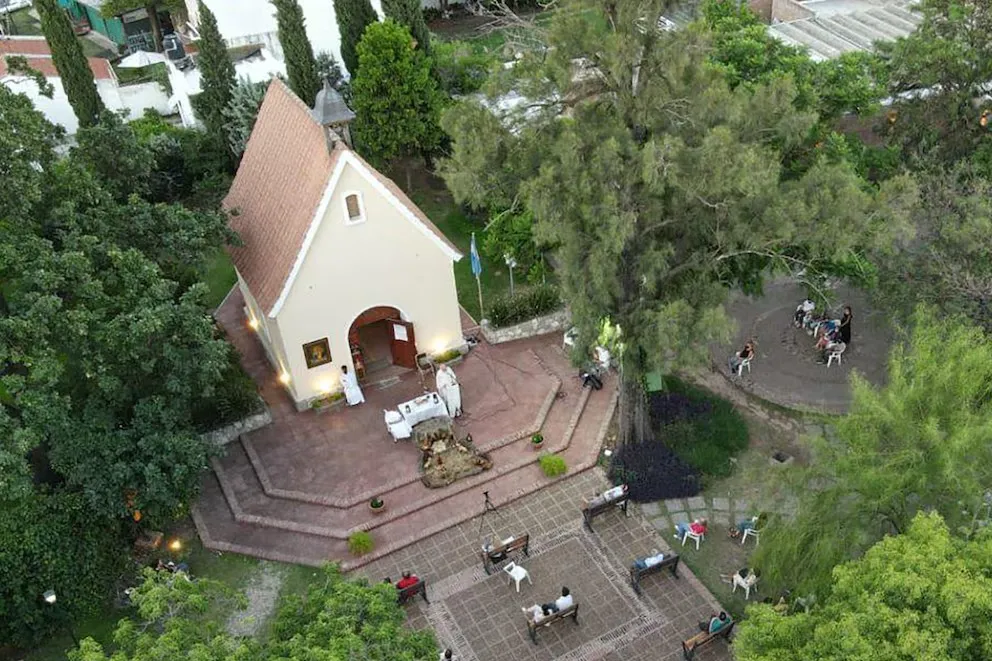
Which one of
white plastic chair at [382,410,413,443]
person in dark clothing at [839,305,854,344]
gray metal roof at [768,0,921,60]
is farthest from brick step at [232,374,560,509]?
gray metal roof at [768,0,921,60]

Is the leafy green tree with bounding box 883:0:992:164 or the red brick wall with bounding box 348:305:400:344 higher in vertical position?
the leafy green tree with bounding box 883:0:992:164

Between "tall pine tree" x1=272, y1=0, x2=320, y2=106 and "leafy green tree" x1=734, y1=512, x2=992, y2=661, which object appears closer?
"leafy green tree" x1=734, y1=512, x2=992, y2=661

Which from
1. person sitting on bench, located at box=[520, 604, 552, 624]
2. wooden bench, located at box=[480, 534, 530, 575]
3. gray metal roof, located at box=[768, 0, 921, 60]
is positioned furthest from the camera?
gray metal roof, located at box=[768, 0, 921, 60]

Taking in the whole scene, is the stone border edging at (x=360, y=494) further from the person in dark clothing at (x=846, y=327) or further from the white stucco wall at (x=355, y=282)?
the person in dark clothing at (x=846, y=327)

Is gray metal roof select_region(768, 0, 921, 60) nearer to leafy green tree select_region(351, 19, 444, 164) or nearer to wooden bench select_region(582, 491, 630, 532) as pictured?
leafy green tree select_region(351, 19, 444, 164)

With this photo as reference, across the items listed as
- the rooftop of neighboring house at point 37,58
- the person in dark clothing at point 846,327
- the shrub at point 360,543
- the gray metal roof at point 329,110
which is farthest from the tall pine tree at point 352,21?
the person in dark clothing at point 846,327

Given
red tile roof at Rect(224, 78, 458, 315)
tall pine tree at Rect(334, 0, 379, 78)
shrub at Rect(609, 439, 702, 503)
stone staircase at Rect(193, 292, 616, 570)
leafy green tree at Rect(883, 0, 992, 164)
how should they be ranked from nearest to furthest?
stone staircase at Rect(193, 292, 616, 570) → shrub at Rect(609, 439, 702, 503) → red tile roof at Rect(224, 78, 458, 315) → leafy green tree at Rect(883, 0, 992, 164) → tall pine tree at Rect(334, 0, 379, 78)
